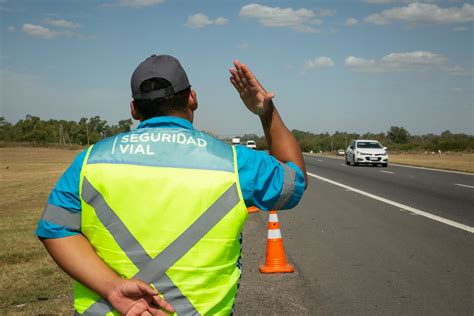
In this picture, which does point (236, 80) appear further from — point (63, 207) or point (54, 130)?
point (54, 130)

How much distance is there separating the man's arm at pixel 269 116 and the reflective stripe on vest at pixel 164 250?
40cm

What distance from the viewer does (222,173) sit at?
225 cm

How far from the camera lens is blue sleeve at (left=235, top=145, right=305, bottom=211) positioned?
7.49ft

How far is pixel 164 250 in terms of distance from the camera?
7.22 ft

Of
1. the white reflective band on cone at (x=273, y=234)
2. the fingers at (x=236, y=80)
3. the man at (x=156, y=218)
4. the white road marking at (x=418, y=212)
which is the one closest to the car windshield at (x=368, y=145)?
the white road marking at (x=418, y=212)

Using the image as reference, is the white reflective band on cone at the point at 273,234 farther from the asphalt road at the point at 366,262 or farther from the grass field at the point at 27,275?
the grass field at the point at 27,275

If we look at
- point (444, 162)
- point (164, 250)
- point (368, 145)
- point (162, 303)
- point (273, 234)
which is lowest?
point (444, 162)

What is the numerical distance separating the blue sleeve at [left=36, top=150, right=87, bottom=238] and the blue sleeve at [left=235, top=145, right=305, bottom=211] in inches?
23.2

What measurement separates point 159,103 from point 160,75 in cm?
11

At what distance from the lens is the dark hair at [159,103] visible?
2377 mm

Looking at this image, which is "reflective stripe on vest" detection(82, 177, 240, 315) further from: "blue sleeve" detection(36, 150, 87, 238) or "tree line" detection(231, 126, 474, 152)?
"tree line" detection(231, 126, 474, 152)

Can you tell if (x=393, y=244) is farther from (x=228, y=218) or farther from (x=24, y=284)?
(x=228, y=218)

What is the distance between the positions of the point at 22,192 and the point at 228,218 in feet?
63.9

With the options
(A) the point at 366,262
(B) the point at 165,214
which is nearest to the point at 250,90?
(B) the point at 165,214
